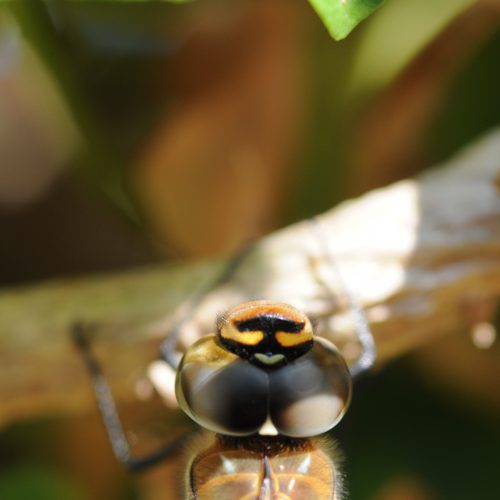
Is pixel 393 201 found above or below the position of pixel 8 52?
below

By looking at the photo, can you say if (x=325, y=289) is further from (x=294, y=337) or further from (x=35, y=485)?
(x=35, y=485)

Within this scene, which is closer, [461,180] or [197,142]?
[461,180]

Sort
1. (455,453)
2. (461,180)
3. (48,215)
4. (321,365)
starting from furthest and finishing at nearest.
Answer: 1. (48,215)
2. (455,453)
3. (461,180)
4. (321,365)

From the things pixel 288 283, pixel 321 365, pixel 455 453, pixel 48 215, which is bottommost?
pixel 455 453

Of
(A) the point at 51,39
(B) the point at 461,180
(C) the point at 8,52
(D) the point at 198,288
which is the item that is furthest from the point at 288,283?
(C) the point at 8,52

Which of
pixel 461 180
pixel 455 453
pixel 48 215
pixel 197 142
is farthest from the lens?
pixel 48 215

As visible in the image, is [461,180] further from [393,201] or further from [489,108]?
[489,108]

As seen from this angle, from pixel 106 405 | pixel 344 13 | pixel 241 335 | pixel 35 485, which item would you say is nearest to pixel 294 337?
pixel 241 335
